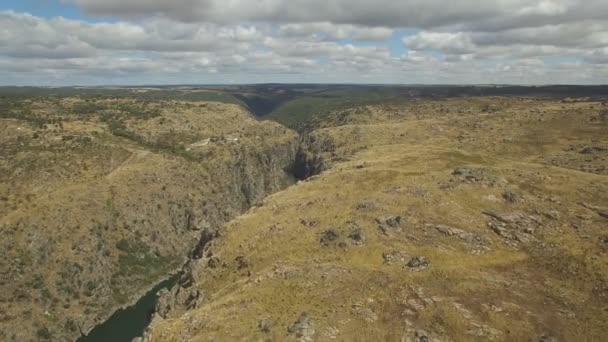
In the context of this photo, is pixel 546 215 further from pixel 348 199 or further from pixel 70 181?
pixel 70 181

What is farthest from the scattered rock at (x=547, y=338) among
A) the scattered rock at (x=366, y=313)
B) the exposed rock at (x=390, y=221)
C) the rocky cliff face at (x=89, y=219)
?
the rocky cliff face at (x=89, y=219)

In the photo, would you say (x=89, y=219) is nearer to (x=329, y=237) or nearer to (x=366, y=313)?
(x=329, y=237)

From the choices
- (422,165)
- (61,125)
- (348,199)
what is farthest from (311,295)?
(61,125)

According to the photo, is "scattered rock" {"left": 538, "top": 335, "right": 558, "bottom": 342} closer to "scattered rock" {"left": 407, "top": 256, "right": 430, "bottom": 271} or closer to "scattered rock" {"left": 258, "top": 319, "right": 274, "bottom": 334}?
"scattered rock" {"left": 407, "top": 256, "right": 430, "bottom": 271}

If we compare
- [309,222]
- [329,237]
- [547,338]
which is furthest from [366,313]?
[309,222]

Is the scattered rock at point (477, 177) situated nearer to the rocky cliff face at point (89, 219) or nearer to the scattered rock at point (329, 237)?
the scattered rock at point (329, 237)

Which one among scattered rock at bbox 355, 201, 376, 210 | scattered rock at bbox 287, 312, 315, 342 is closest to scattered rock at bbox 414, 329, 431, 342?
scattered rock at bbox 287, 312, 315, 342
